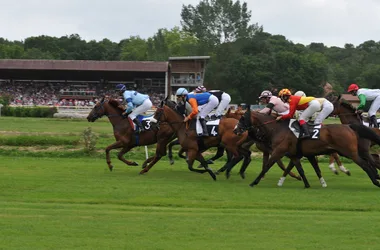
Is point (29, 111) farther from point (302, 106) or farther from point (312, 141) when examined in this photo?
point (312, 141)

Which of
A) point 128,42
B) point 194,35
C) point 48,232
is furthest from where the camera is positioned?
point 128,42

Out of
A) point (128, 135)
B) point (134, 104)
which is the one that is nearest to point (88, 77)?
point (134, 104)

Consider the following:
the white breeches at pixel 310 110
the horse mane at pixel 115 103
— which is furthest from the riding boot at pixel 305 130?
the horse mane at pixel 115 103

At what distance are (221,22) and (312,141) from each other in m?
85.2

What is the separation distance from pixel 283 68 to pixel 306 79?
11.1 ft

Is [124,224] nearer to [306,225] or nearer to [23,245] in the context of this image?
[23,245]

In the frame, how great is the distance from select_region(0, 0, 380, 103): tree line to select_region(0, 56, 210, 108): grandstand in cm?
838

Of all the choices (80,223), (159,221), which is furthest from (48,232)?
(159,221)

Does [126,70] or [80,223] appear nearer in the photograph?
→ [80,223]

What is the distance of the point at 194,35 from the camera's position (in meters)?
104

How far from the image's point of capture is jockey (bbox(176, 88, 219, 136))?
16.7 m

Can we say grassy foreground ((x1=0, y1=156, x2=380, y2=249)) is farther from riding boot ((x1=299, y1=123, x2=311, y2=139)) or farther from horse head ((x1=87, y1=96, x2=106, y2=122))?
horse head ((x1=87, y1=96, x2=106, y2=122))

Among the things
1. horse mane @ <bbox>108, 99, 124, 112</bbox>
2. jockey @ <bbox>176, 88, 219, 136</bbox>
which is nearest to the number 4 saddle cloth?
jockey @ <bbox>176, 88, 219, 136</bbox>

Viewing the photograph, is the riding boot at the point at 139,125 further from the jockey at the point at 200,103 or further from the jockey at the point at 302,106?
the jockey at the point at 302,106
